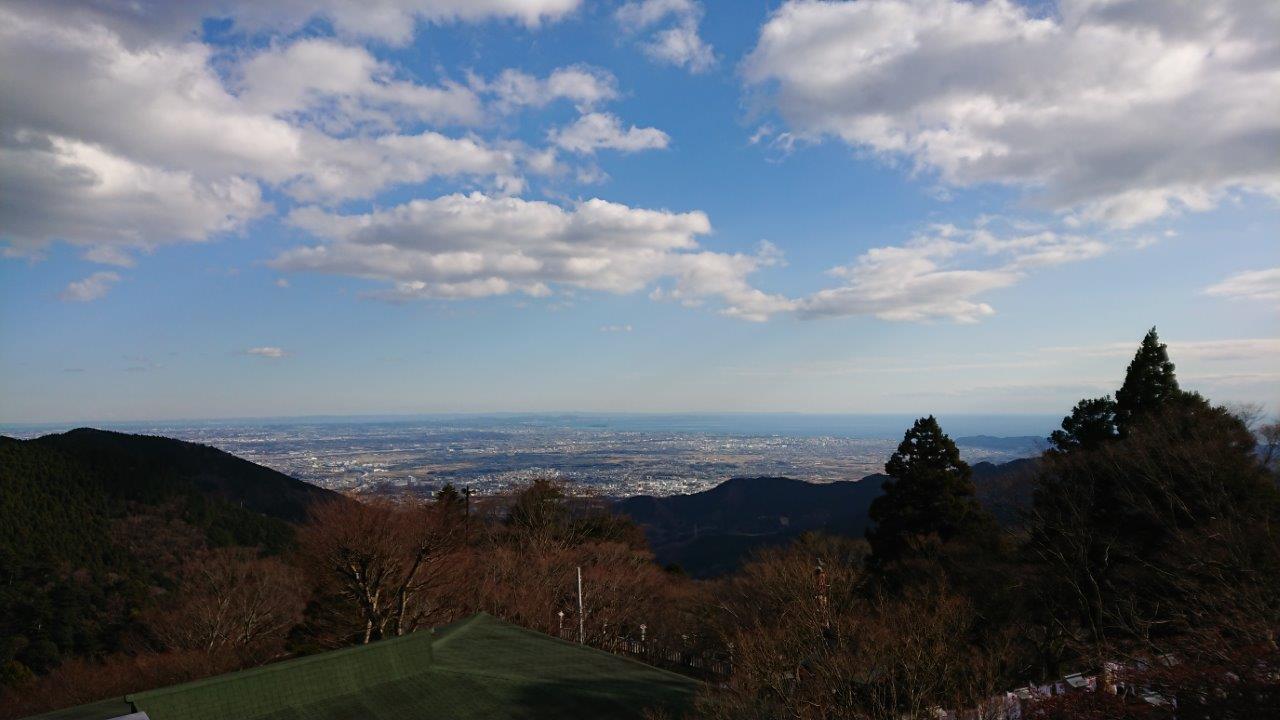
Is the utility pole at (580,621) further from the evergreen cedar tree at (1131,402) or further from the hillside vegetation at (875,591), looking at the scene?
the evergreen cedar tree at (1131,402)

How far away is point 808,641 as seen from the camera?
1511 cm

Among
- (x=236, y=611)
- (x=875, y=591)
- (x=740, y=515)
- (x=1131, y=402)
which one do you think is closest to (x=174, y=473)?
(x=236, y=611)

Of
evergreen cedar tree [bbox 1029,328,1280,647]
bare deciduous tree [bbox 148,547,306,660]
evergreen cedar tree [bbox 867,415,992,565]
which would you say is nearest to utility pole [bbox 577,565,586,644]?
bare deciduous tree [bbox 148,547,306,660]

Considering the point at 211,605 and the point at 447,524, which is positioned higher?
the point at 447,524

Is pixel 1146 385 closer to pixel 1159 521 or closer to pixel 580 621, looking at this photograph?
pixel 1159 521

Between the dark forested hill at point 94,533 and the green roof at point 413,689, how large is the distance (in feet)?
121

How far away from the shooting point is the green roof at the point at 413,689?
11.0 meters

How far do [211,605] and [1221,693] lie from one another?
3838cm

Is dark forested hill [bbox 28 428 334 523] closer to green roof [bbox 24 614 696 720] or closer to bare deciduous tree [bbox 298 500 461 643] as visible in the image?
bare deciduous tree [bbox 298 500 461 643]

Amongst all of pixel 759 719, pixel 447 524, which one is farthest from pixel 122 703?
pixel 447 524

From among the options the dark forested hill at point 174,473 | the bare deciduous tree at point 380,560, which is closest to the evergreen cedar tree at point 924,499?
the bare deciduous tree at point 380,560

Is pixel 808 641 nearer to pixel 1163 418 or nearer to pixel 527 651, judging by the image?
pixel 527 651

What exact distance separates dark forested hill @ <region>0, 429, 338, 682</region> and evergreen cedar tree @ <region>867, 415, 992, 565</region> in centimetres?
4664

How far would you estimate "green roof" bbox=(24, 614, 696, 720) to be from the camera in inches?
432
